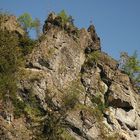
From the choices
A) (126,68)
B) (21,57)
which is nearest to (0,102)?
(21,57)

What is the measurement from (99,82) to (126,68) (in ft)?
46.4

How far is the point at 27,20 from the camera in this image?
76.1 metres

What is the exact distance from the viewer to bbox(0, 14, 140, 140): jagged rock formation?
190 ft

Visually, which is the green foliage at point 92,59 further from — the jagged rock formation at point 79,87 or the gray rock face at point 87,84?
the gray rock face at point 87,84

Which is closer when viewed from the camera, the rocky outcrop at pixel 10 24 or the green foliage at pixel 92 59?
the rocky outcrop at pixel 10 24

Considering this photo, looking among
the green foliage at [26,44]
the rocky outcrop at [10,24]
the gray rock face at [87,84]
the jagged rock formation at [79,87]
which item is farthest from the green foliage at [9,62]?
the gray rock face at [87,84]

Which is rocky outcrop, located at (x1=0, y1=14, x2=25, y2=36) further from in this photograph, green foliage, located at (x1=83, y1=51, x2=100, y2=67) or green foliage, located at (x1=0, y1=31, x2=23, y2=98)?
green foliage, located at (x1=83, y1=51, x2=100, y2=67)

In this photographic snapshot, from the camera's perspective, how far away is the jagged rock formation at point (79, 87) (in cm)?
5800

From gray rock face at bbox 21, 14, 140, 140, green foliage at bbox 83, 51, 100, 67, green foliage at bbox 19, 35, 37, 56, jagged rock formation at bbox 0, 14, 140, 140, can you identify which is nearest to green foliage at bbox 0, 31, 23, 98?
green foliage at bbox 19, 35, 37, 56

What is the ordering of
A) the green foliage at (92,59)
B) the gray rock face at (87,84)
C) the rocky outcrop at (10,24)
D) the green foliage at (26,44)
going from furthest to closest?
the green foliage at (92,59) < the rocky outcrop at (10,24) < the green foliage at (26,44) < the gray rock face at (87,84)

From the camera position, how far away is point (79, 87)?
6419cm

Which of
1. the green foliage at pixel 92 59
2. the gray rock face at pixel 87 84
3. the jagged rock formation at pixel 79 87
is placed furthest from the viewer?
the green foliage at pixel 92 59

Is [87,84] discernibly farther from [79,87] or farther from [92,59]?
[92,59]

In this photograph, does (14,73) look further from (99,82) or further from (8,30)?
(99,82)
